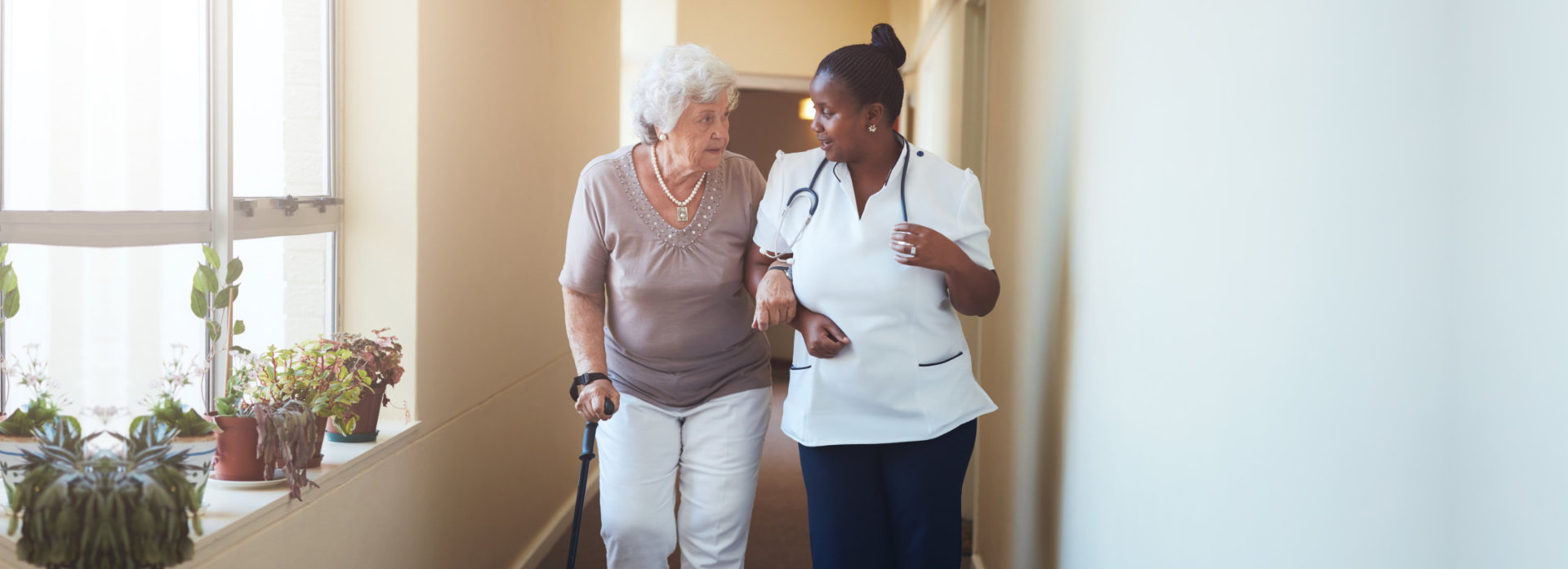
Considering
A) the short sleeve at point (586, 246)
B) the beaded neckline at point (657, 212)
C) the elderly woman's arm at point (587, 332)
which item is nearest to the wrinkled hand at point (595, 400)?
the elderly woman's arm at point (587, 332)

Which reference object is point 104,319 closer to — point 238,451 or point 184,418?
point 184,418

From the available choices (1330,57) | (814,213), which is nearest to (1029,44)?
(814,213)

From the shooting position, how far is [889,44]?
206 cm

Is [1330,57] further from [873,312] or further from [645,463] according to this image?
[645,463]

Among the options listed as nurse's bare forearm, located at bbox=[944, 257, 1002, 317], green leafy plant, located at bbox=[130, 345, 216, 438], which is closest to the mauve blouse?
nurse's bare forearm, located at bbox=[944, 257, 1002, 317]

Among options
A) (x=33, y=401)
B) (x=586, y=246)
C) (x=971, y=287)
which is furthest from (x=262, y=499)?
(x=971, y=287)

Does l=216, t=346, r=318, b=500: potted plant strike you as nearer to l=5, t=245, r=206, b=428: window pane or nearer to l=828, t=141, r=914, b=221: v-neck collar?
l=5, t=245, r=206, b=428: window pane

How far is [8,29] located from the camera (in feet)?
4.70

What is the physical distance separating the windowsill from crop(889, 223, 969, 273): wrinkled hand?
1180mm

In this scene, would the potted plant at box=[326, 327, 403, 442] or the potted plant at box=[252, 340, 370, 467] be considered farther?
the potted plant at box=[326, 327, 403, 442]

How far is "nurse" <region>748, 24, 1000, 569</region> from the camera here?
195 cm

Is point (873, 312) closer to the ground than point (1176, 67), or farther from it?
closer to the ground

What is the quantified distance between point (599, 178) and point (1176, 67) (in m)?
1.27

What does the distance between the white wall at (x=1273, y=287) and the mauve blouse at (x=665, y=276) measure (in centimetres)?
86
